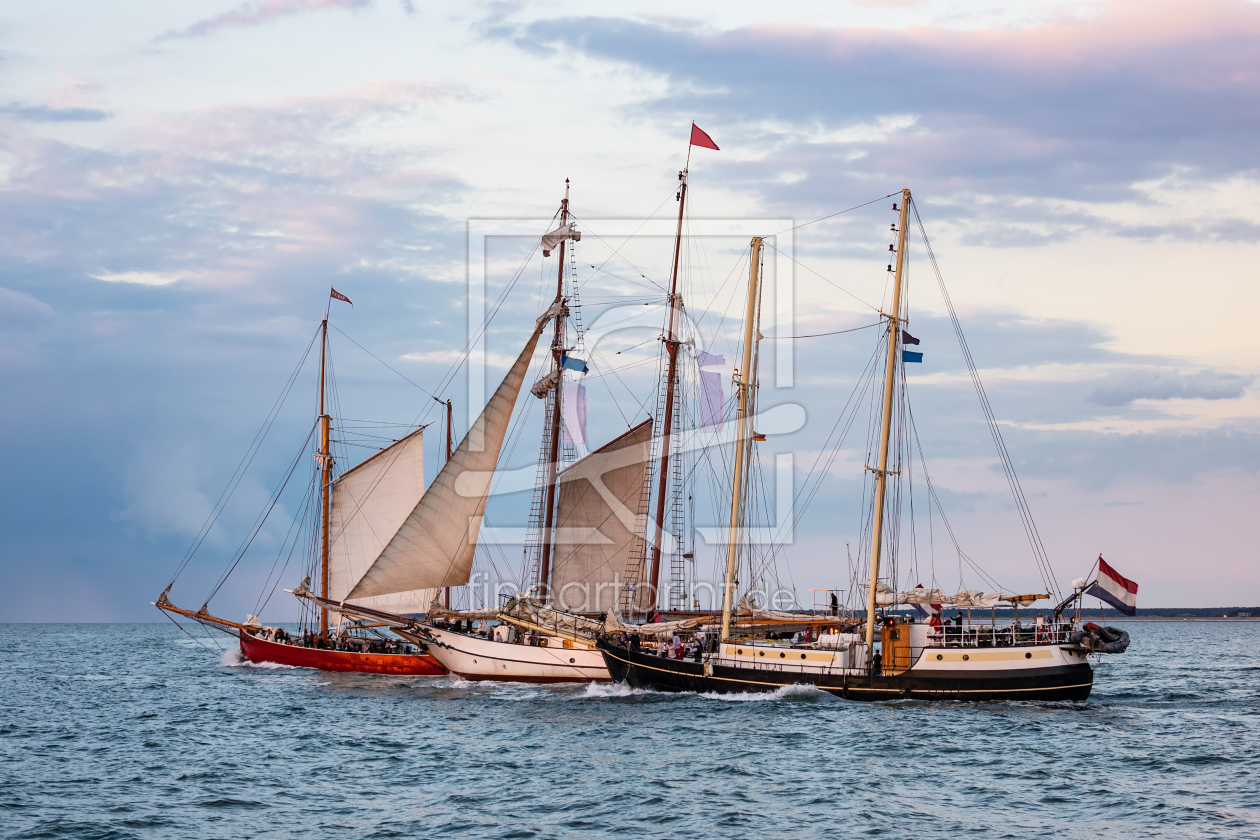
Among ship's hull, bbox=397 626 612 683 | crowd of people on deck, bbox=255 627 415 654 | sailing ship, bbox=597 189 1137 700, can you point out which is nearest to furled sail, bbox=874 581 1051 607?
sailing ship, bbox=597 189 1137 700

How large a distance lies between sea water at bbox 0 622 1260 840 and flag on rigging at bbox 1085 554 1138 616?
501cm

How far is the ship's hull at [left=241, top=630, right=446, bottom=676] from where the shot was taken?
235 ft

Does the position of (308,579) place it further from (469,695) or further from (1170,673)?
(1170,673)

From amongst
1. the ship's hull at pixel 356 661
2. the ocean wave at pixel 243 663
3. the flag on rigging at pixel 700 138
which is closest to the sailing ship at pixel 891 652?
the flag on rigging at pixel 700 138

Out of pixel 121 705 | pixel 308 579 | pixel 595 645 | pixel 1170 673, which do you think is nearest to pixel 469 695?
pixel 595 645

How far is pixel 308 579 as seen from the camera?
3169 inches

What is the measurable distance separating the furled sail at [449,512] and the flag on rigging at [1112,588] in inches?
1248

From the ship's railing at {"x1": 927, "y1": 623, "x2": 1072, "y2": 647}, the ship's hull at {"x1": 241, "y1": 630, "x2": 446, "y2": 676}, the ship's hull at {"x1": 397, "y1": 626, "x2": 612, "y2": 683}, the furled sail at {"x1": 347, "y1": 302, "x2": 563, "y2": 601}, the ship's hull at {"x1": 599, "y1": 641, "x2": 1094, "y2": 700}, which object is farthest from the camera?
the ship's hull at {"x1": 241, "y1": 630, "x2": 446, "y2": 676}

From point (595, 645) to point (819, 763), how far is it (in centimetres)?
2564

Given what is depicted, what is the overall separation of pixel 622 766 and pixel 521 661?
26315 millimetres

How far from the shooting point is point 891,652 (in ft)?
171

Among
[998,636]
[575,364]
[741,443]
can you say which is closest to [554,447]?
[575,364]

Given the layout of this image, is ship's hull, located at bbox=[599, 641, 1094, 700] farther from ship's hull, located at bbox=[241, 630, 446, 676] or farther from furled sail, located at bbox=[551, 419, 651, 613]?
ship's hull, located at bbox=[241, 630, 446, 676]

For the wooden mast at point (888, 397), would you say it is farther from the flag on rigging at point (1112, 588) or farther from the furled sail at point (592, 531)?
the furled sail at point (592, 531)
